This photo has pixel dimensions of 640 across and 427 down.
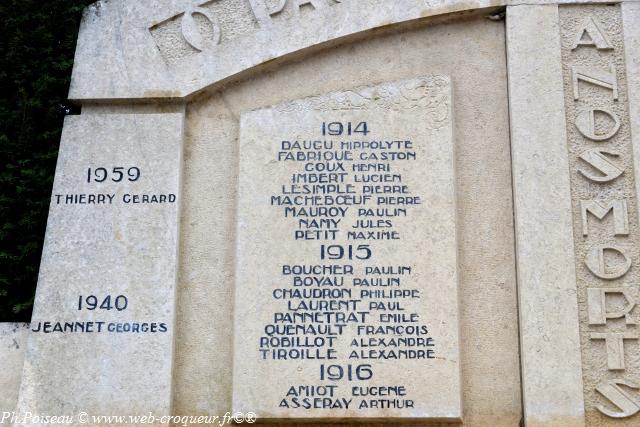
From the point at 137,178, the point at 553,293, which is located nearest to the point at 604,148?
the point at 553,293

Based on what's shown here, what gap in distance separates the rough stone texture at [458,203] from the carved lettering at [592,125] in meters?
0.55

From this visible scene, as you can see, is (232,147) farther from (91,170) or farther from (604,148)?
(604,148)

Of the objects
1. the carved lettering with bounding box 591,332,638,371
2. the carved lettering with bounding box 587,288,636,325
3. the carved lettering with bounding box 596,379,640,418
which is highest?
the carved lettering with bounding box 587,288,636,325

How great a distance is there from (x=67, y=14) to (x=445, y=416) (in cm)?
474

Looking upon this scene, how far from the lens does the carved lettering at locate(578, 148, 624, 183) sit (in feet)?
20.8

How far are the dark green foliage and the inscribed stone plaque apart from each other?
182 centimetres

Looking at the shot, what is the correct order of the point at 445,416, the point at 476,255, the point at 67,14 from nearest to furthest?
the point at 445,416 < the point at 476,255 < the point at 67,14

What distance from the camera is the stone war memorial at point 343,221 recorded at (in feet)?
19.7

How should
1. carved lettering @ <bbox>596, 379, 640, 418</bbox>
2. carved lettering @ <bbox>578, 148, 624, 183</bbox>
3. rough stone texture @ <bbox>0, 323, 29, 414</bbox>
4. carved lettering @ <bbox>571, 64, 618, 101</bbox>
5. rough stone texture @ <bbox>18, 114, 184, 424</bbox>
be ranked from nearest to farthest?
1. carved lettering @ <bbox>596, 379, 640, 418</bbox>
2. rough stone texture @ <bbox>18, 114, 184, 424</bbox>
3. rough stone texture @ <bbox>0, 323, 29, 414</bbox>
4. carved lettering @ <bbox>578, 148, 624, 183</bbox>
5. carved lettering @ <bbox>571, 64, 618, 101</bbox>

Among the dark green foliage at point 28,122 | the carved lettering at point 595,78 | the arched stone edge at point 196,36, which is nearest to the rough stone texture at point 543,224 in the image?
the carved lettering at point 595,78

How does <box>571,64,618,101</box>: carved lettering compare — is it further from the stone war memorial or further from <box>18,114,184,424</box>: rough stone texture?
<box>18,114,184,424</box>: rough stone texture

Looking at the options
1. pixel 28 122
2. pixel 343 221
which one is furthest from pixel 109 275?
pixel 28 122

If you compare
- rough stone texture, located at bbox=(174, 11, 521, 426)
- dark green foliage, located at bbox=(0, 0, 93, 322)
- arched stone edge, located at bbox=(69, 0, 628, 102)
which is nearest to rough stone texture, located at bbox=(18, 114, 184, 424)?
rough stone texture, located at bbox=(174, 11, 521, 426)

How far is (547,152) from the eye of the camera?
21.0ft
